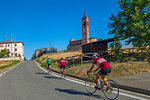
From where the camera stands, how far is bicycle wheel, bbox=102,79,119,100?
5094 mm

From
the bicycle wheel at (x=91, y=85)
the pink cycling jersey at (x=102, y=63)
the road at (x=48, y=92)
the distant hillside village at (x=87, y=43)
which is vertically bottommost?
the road at (x=48, y=92)

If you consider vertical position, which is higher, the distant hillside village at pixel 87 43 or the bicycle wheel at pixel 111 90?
the distant hillside village at pixel 87 43

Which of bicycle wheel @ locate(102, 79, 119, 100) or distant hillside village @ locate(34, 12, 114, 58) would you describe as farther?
distant hillside village @ locate(34, 12, 114, 58)

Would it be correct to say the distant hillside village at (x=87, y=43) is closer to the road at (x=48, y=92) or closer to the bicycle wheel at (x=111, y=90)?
the road at (x=48, y=92)

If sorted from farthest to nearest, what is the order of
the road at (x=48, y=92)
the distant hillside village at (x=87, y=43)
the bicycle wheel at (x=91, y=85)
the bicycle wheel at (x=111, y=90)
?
the distant hillside village at (x=87, y=43), the bicycle wheel at (x=91, y=85), the road at (x=48, y=92), the bicycle wheel at (x=111, y=90)

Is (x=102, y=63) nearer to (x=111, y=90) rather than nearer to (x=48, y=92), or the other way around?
(x=111, y=90)

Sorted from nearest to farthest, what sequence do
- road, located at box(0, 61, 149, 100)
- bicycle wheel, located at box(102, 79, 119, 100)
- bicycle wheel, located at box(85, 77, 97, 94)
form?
bicycle wheel, located at box(102, 79, 119, 100)
road, located at box(0, 61, 149, 100)
bicycle wheel, located at box(85, 77, 97, 94)

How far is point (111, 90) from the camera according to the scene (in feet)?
17.2

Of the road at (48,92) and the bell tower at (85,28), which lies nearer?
the road at (48,92)

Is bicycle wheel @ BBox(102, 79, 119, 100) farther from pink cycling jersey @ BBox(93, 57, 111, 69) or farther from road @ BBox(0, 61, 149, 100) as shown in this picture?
pink cycling jersey @ BBox(93, 57, 111, 69)

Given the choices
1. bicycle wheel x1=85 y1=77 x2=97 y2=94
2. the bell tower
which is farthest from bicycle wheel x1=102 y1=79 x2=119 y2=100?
the bell tower

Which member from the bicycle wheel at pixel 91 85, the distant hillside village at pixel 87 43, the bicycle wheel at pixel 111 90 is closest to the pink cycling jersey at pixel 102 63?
the bicycle wheel at pixel 111 90

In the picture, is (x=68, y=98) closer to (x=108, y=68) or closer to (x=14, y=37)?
(x=108, y=68)

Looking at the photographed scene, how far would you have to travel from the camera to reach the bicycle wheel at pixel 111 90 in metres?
5.09
